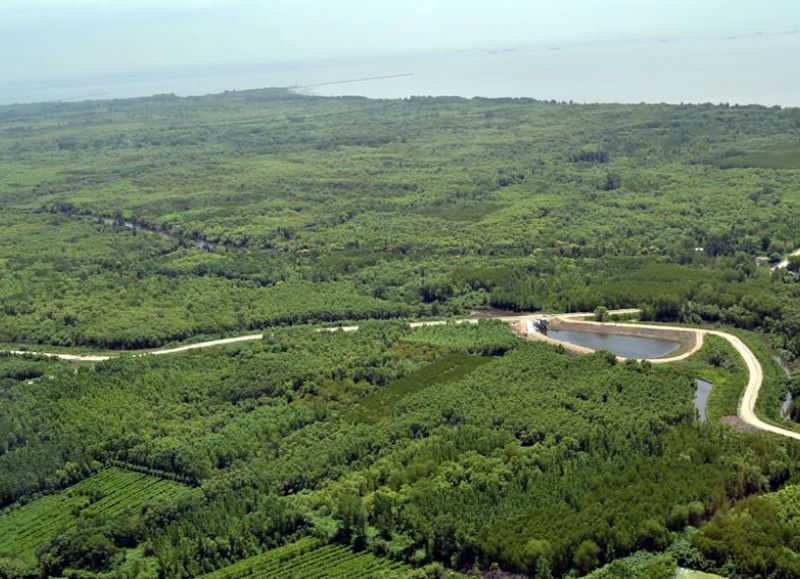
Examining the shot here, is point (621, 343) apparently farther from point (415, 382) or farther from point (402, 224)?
point (402, 224)

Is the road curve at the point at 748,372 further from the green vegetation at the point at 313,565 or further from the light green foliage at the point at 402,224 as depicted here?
the green vegetation at the point at 313,565

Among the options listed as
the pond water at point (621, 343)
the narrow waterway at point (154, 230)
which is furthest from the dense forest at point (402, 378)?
the pond water at point (621, 343)

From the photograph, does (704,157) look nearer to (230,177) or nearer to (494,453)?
(230,177)

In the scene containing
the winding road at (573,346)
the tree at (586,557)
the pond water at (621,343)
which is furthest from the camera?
the pond water at (621,343)

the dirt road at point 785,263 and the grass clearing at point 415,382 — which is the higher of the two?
the dirt road at point 785,263

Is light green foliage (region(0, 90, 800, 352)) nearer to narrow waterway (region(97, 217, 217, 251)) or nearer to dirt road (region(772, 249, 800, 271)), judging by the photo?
narrow waterway (region(97, 217, 217, 251))

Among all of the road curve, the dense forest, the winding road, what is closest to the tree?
the dense forest
